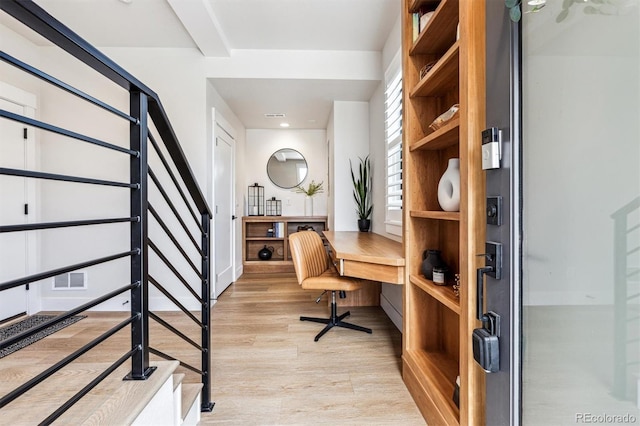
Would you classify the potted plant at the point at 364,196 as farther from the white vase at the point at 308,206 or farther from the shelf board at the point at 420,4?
the shelf board at the point at 420,4

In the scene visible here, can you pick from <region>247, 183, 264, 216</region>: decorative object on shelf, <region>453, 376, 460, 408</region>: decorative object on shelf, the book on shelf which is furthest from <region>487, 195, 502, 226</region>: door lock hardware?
<region>247, 183, 264, 216</region>: decorative object on shelf

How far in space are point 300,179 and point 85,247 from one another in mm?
3046

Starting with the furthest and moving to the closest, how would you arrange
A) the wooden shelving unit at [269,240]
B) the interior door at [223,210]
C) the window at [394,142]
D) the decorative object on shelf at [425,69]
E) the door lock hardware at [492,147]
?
the wooden shelving unit at [269,240] < the interior door at [223,210] < the window at [394,142] < the decorative object on shelf at [425,69] < the door lock hardware at [492,147]

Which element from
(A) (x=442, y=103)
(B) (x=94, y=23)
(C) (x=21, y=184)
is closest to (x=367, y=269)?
(A) (x=442, y=103)

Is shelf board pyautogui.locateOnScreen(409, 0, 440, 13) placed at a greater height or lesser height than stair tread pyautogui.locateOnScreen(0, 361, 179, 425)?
greater

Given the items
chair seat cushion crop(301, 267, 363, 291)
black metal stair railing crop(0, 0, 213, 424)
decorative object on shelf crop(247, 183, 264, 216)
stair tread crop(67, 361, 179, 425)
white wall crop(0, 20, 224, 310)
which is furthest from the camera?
decorative object on shelf crop(247, 183, 264, 216)

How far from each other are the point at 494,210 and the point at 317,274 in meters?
1.93

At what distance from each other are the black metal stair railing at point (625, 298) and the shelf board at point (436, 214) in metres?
0.57

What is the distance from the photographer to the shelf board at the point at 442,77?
4.24 ft

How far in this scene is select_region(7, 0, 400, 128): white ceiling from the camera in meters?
2.42

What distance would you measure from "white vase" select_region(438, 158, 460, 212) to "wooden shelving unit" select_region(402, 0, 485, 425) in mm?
72

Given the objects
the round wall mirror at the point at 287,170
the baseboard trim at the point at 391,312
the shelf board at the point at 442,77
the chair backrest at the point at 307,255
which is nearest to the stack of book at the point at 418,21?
the shelf board at the point at 442,77

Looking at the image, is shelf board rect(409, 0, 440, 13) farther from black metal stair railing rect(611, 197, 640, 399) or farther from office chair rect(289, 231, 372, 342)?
office chair rect(289, 231, 372, 342)

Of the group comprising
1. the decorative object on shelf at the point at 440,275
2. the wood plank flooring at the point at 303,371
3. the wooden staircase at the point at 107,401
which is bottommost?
the wood plank flooring at the point at 303,371
